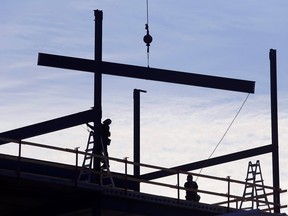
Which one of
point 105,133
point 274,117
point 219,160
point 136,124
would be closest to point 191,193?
point 105,133

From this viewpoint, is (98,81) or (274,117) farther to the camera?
(274,117)

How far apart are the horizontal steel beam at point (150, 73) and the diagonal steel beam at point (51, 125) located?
1603mm

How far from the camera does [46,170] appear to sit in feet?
100

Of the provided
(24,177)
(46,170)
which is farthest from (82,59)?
(24,177)

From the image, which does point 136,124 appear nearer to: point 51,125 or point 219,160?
point 219,160

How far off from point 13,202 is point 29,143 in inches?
125

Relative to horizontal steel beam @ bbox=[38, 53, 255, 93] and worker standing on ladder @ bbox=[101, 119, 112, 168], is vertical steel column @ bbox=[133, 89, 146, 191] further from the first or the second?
worker standing on ladder @ bbox=[101, 119, 112, 168]

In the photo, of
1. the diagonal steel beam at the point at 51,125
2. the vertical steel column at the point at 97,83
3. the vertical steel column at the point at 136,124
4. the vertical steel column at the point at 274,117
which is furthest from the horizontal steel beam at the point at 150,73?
the vertical steel column at the point at 136,124

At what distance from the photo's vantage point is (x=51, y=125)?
33.3 metres

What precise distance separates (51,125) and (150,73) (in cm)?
395

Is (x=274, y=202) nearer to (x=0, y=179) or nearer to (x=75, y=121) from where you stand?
(x=75, y=121)

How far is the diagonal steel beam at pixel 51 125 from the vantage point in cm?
3238

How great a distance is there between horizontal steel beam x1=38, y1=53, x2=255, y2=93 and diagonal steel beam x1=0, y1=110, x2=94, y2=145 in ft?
5.26

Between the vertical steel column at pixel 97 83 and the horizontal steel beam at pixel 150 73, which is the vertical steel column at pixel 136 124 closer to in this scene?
the horizontal steel beam at pixel 150 73
